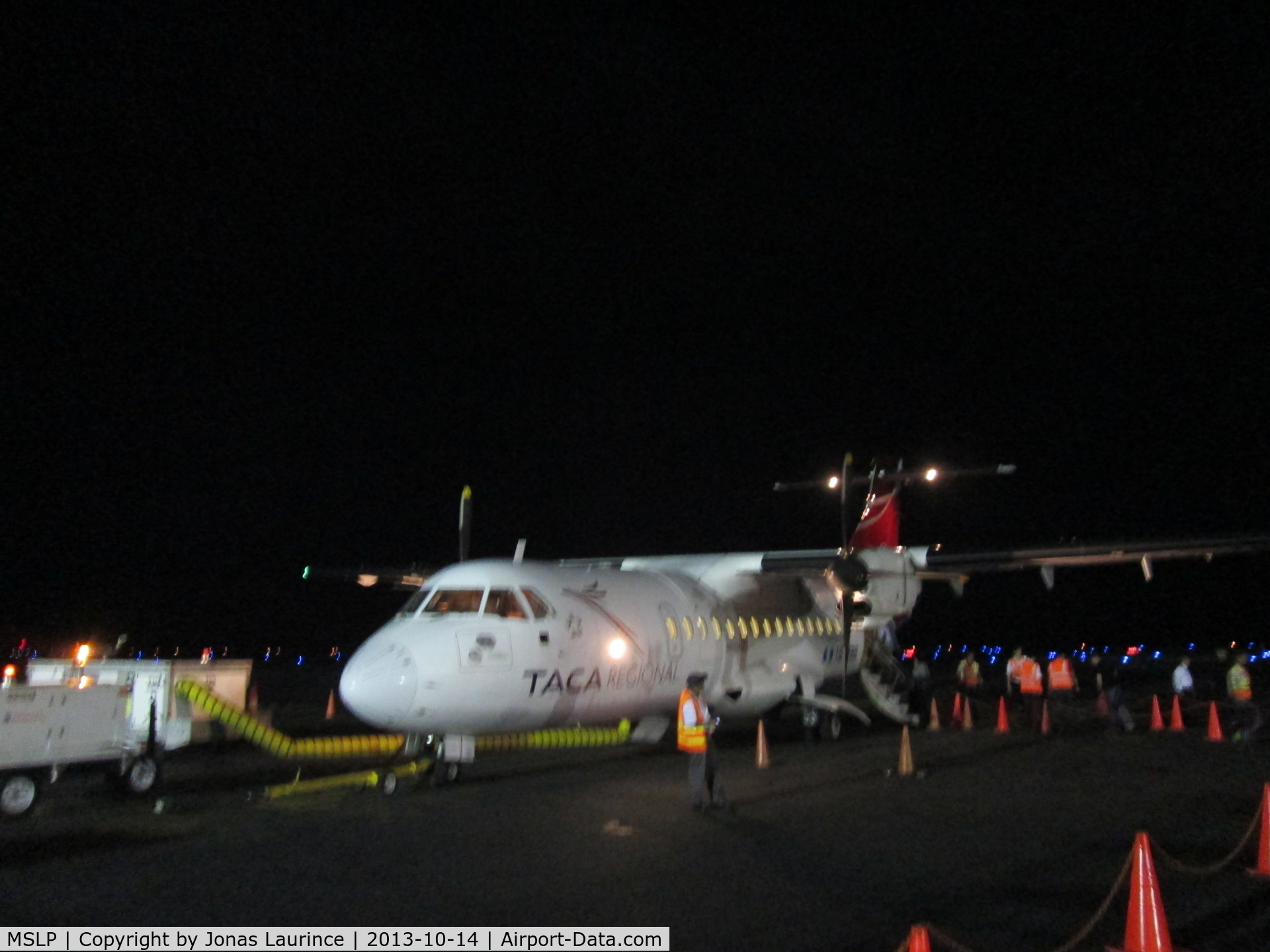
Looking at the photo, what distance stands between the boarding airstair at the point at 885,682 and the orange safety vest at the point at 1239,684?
18.8ft

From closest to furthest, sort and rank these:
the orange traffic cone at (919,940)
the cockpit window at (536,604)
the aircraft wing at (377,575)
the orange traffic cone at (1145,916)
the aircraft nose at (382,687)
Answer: the orange traffic cone at (919,940), the orange traffic cone at (1145,916), the aircraft nose at (382,687), the cockpit window at (536,604), the aircraft wing at (377,575)

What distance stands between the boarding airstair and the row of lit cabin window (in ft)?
3.42

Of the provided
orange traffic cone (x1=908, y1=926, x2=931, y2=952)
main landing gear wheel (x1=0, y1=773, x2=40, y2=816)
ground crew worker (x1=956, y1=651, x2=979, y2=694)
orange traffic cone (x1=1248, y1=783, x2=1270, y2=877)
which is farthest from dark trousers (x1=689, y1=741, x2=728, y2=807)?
ground crew worker (x1=956, y1=651, x2=979, y2=694)

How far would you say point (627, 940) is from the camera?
6.25 meters

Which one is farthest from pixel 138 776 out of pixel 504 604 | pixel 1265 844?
pixel 1265 844

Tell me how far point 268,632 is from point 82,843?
65634mm

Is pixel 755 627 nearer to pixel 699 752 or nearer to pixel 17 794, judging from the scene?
pixel 699 752

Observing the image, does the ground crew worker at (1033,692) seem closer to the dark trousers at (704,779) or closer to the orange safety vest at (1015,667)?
the orange safety vest at (1015,667)

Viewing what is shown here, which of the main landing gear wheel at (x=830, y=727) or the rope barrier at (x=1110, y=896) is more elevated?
the rope barrier at (x=1110, y=896)

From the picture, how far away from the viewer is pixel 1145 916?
19.2 ft

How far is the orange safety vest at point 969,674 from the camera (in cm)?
2266

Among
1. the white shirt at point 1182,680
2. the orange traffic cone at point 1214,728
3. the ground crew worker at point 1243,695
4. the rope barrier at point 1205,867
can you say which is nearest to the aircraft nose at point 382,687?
the rope barrier at point 1205,867

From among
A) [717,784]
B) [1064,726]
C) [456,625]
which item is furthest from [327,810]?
[1064,726]

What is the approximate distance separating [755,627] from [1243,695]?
8.23 m
